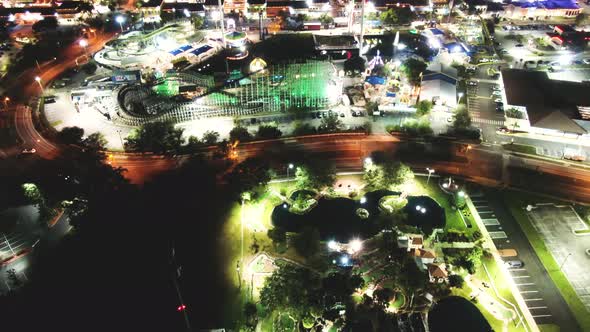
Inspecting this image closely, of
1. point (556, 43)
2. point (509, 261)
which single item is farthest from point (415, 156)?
point (556, 43)

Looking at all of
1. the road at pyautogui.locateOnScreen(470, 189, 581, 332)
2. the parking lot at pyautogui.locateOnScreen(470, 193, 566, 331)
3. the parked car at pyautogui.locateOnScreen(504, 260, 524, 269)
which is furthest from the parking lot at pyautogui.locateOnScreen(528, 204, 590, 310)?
the parked car at pyautogui.locateOnScreen(504, 260, 524, 269)

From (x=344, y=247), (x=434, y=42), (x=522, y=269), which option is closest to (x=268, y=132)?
(x=344, y=247)

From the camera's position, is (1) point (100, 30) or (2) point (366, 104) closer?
(2) point (366, 104)

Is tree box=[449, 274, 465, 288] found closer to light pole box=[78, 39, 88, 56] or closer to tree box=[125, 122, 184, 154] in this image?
tree box=[125, 122, 184, 154]

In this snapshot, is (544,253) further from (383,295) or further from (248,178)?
(248,178)

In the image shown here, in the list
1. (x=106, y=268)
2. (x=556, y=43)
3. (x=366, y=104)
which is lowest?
(x=106, y=268)

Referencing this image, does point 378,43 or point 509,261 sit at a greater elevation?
point 378,43

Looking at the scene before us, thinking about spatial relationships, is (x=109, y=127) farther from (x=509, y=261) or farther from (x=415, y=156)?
(x=509, y=261)
